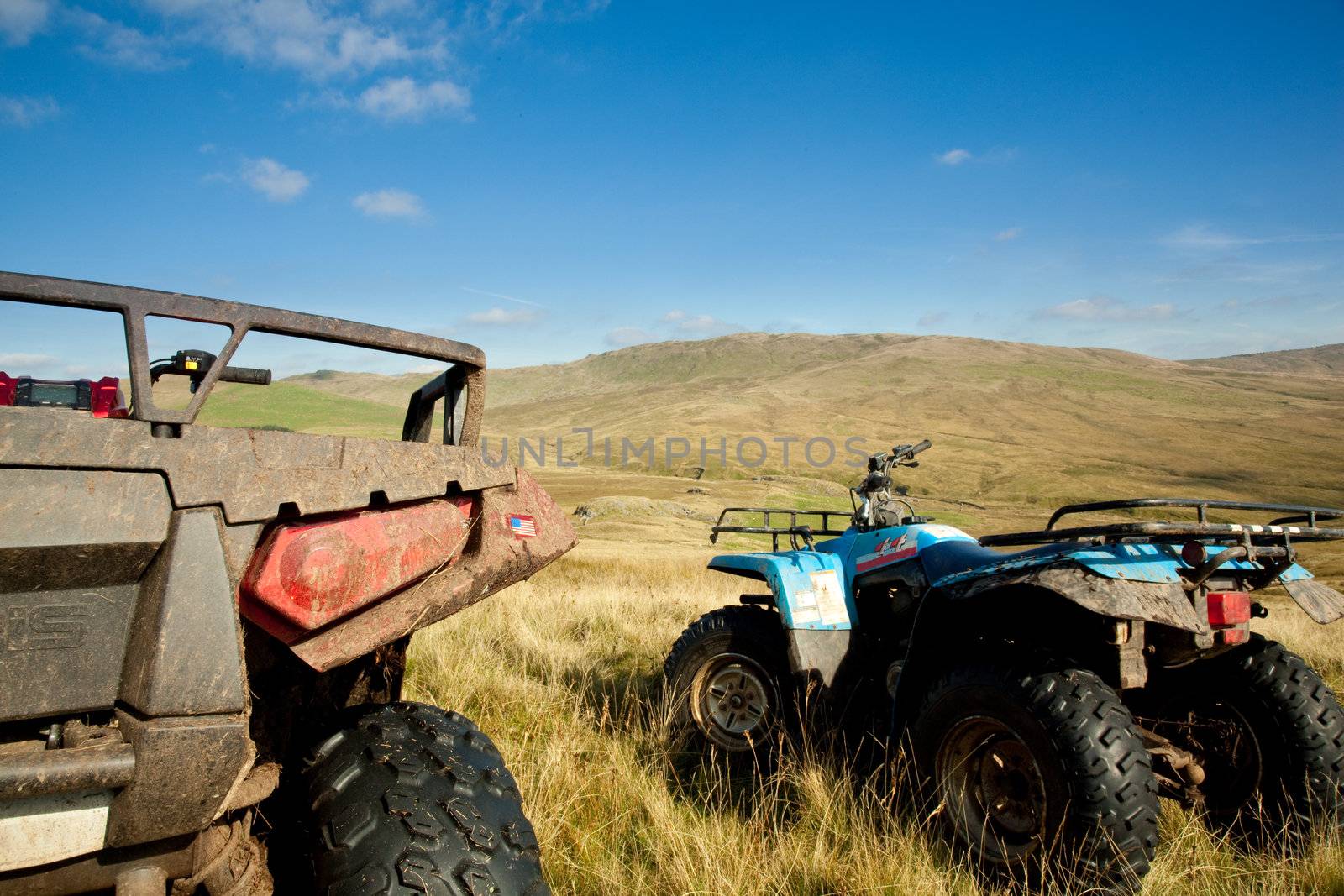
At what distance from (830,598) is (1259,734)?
185 cm

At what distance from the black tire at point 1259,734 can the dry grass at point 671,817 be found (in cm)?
19

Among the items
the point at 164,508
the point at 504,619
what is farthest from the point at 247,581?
the point at 504,619

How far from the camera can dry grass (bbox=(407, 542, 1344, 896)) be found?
2.96 meters

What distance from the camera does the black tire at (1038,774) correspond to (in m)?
2.71

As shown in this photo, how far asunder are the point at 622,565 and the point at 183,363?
451 inches

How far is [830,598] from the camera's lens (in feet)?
14.1

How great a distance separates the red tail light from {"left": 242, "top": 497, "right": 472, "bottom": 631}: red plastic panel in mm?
2670

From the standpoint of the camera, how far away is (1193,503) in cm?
295

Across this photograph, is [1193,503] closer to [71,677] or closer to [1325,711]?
[1325,711]

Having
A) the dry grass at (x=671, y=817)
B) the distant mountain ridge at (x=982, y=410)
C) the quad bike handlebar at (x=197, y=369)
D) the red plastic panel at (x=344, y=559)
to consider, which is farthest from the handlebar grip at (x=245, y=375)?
the distant mountain ridge at (x=982, y=410)

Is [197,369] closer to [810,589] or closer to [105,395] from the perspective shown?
[105,395]

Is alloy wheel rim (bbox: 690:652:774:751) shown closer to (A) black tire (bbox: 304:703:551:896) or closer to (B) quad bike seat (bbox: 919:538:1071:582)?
(B) quad bike seat (bbox: 919:538:1071:582)

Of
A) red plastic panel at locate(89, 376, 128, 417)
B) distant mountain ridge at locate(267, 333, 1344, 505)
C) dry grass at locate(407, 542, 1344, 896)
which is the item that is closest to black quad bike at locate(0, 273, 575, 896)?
red plastic panel at locate(89, 376, 128, 417)

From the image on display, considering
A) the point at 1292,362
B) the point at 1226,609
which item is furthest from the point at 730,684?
the point at 1292,362
